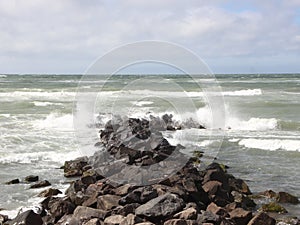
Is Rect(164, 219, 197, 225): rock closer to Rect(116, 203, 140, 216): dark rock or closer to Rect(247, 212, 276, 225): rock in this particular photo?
Rect(116, 203, 140, 216): dark rock

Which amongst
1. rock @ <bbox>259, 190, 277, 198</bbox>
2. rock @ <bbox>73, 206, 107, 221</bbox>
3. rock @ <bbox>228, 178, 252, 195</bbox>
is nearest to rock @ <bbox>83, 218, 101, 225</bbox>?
rock @ <bbox>73, 206, 107, 221</bbox>

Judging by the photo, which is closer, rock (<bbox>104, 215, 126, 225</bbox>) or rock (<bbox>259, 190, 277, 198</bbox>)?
rock (<bbox>104, 215, 126, 225</bbox>)

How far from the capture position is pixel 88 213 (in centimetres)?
721

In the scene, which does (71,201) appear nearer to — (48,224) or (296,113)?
(48,224)

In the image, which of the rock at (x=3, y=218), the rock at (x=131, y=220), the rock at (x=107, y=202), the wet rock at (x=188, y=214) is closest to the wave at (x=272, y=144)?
the rock at (x=107, y=202)

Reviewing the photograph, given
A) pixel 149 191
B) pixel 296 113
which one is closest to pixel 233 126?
pixel 296 113

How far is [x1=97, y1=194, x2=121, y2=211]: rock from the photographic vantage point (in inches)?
296

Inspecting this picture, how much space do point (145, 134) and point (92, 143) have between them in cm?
344

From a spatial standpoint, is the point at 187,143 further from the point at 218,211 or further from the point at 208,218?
the point at 208,218

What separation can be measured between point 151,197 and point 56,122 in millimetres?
16519

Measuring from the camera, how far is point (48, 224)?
24.6ft

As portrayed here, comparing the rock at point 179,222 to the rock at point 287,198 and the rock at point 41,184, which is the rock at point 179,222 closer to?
the rock at point 287,198

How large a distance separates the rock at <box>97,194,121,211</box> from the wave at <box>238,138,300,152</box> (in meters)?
9.62

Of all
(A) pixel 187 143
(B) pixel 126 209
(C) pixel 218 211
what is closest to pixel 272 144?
(A) pixel 187 143
